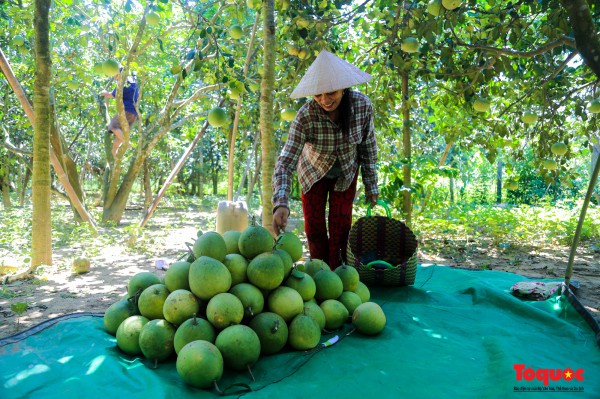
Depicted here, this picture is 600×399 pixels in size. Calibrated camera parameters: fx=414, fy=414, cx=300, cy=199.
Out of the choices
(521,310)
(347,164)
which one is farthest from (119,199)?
(521,310)

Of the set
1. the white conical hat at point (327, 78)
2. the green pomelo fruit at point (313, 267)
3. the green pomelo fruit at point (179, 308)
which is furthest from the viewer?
the white conical hat at point (327, 78)

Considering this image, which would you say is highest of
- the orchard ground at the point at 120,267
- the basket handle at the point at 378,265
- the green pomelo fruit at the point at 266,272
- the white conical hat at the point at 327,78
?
the white conical hat at the point at 327,78

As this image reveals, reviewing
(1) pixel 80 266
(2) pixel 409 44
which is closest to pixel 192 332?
(2) pixel 409 44

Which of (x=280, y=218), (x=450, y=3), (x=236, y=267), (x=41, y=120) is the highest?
(x=450, y=3)

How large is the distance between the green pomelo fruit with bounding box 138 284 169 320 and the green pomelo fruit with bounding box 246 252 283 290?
1.46 feet

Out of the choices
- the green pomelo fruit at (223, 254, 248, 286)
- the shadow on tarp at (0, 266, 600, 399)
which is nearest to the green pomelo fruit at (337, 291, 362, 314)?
the shadow on tarp at (0, 266, 600, 399)

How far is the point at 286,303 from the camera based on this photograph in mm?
2076

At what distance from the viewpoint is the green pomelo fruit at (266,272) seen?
6.84 ft

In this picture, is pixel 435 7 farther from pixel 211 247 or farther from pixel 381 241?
pixel 211 247

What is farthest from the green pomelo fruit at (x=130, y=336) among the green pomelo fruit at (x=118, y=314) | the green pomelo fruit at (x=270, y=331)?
the green pomelo fruit at (x=270, y=331)

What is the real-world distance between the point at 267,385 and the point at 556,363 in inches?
55.8

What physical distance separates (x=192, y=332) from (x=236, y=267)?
419mm

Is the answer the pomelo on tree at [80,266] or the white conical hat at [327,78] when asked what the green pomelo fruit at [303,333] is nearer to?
the white conical hat at [327,78]

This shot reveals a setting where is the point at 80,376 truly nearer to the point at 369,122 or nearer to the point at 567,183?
the point at 369,122
